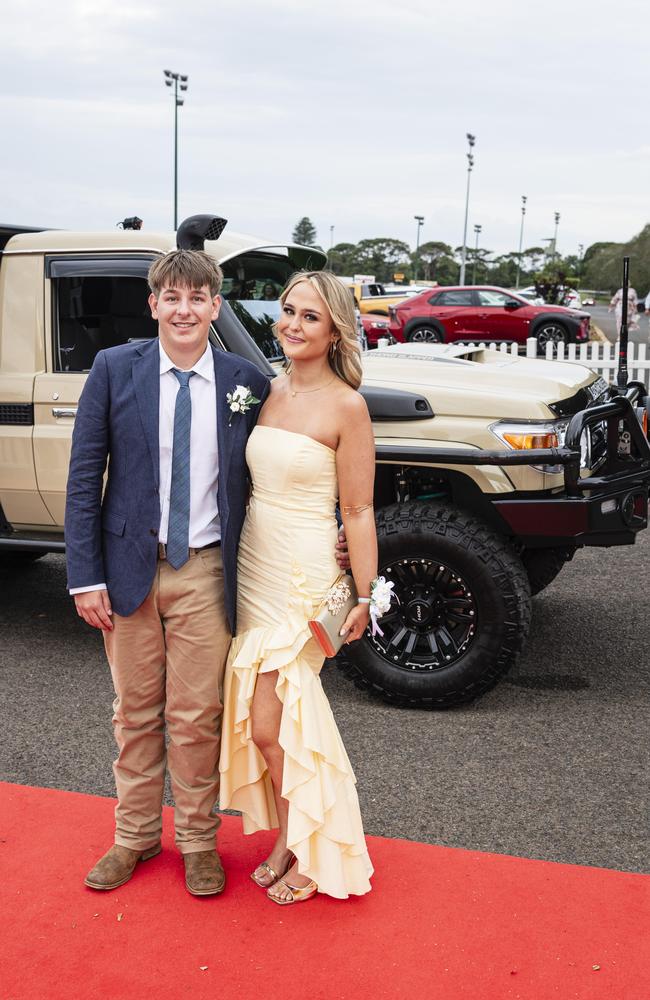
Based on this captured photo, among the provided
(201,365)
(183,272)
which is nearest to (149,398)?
(201,365)

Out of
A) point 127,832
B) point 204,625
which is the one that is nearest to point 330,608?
point 204,625

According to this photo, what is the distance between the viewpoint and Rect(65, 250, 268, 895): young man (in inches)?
120

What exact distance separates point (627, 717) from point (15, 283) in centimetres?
366

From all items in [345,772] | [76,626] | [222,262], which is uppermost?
[222,262]

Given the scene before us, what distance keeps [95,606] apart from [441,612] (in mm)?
1996

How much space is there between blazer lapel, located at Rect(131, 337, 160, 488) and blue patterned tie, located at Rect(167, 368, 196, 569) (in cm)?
5

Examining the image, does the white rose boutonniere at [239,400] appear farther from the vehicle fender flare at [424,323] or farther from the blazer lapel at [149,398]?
the vehicle fender flare at [424,323]

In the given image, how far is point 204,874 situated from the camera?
321cm

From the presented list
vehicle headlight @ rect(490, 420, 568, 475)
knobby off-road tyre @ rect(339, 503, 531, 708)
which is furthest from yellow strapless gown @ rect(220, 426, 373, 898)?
vehicle headlight @ rect(490, 420, 568, 475)

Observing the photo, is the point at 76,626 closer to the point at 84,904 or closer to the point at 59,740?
the point at 59,740

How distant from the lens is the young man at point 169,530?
3059 mm

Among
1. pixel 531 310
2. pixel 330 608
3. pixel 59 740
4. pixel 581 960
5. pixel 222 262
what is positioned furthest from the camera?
pixel 531 310

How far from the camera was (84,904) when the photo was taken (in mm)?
3164

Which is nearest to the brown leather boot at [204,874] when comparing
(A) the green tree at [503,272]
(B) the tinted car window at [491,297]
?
(B) the tinted car window at [491,297]
